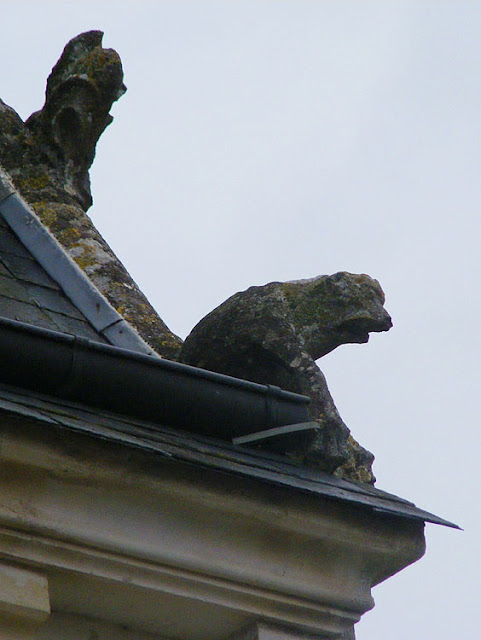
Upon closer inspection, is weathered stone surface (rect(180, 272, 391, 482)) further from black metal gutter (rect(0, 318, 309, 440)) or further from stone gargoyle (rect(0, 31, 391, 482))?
black metal gutter (rect(0, 318, 309, 440))

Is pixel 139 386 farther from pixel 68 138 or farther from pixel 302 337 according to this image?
pixel 68 138

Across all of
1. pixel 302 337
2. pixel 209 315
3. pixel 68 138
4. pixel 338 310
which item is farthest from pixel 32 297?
pixel 68 138

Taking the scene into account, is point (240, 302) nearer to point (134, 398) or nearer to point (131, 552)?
point (134, 398)

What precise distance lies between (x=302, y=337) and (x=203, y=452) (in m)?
1.12

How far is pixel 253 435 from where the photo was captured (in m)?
4.01

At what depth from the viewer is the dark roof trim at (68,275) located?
184 inches

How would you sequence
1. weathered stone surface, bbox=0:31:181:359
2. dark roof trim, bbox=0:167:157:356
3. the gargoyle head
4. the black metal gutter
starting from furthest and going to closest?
1. weathered stone surface, bbox=0:31:181:359
2. the gargoyle head
3. dark roof trim, bbox=0:167:157:356
4. the black metal gutter

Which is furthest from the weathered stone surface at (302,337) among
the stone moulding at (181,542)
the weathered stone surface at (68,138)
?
the weathered stone surface at (68,138)

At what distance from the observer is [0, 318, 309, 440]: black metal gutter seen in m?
3.74

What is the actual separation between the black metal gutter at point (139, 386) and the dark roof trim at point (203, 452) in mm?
Result: 42

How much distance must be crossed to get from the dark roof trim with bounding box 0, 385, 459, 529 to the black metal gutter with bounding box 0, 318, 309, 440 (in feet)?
0.14

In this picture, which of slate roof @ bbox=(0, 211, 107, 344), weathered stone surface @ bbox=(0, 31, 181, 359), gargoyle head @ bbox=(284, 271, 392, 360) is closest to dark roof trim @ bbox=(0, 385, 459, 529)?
slate roof @ bbox=(0, 211, 107, 344)

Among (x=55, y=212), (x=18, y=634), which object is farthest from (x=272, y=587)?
(x=55, y=212)

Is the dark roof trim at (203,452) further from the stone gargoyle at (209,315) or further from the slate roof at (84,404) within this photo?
the stone gargoyle at (209,315)
